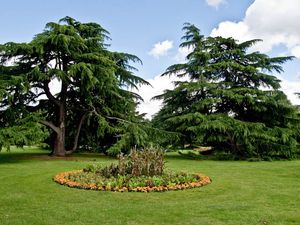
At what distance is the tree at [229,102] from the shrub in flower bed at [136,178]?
810 cm

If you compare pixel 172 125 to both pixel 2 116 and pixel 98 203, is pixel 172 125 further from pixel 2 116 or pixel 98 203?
pixel 98 203

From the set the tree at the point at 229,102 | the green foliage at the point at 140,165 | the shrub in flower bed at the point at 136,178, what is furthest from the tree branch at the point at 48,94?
the green foliage at the point at 140,165

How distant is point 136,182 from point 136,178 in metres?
0.46

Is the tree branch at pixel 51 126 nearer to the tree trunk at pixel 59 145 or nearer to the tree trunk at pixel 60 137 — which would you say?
the tree trunk at pixel 60 137

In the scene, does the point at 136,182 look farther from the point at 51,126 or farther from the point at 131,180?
the point at 51,126

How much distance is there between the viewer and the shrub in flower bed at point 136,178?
27.0 ft

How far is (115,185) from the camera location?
823cm

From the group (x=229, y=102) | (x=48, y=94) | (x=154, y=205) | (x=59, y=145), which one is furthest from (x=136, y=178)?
(x=229, y=102)

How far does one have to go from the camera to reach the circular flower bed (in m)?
8.09

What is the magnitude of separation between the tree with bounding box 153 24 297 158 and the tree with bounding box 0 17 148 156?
2975mm

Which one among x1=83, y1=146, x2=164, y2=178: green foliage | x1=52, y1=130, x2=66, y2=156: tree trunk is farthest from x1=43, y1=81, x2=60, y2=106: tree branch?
x1=83, y1=146, x2=164, y2=178: green foliage

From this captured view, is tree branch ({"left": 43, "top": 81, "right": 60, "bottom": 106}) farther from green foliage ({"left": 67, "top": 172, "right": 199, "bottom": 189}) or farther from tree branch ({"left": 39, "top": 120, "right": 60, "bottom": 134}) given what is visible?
green foliage ({"left": 67, "top": 172, "right": 199, "bottom": 189})

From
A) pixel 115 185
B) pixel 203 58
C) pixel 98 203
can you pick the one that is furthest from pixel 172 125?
pixel 98 203

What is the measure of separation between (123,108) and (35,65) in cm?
529
